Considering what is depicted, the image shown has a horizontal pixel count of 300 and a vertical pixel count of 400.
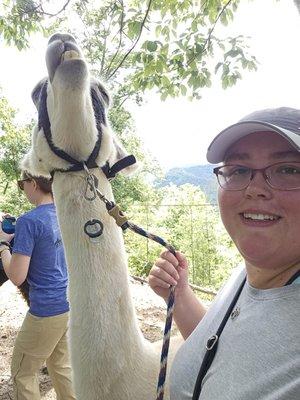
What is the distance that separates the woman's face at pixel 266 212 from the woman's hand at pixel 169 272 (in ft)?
1.61

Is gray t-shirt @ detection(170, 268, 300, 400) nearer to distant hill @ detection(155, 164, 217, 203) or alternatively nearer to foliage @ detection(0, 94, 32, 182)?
distant hill @ detection(155, 164, 217, 203)

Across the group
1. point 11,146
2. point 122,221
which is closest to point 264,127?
point 122,221

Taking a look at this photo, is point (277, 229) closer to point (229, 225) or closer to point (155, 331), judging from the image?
point (229, 225)

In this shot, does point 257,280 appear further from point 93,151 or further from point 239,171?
point 93,151

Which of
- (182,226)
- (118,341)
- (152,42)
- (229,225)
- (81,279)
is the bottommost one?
(182,226)

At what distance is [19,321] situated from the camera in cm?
610

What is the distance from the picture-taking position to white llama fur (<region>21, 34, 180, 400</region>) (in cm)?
146

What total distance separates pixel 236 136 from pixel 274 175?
165 mm

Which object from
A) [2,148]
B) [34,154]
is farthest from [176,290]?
[2,148]

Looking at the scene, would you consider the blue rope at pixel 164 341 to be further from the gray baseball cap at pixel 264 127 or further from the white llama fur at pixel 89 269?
the gray baseball cap at pixel 264 127

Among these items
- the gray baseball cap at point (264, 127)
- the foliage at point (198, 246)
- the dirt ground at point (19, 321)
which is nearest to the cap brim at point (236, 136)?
the gray baseball cap at point (264, 127)

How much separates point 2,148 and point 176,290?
24.7 m

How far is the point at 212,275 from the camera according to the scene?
9523mm

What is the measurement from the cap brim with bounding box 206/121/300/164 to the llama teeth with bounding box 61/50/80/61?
2.76ft
